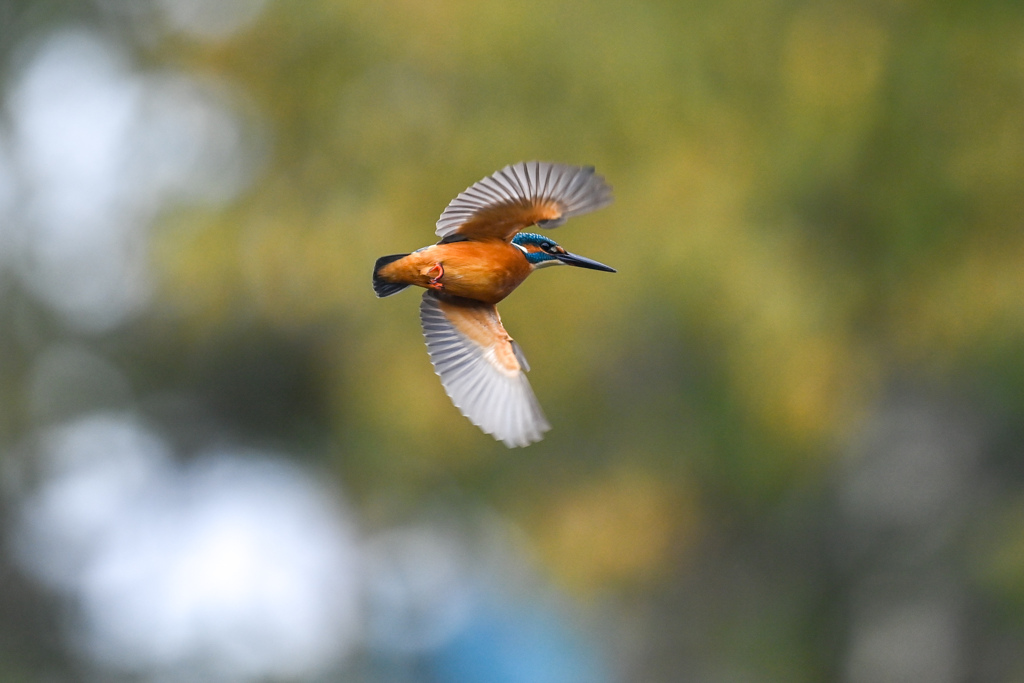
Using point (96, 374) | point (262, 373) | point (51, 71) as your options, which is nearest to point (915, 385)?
point (262, 373)

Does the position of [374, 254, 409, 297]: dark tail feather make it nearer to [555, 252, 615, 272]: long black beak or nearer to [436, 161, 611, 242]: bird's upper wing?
[436, 161, 611, 242]: bird's upper wing

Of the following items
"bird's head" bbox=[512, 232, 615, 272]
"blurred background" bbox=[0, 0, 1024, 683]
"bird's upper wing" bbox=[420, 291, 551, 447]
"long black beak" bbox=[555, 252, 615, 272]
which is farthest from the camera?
"blurred background" bbox=[0, 0, 1024, 683]

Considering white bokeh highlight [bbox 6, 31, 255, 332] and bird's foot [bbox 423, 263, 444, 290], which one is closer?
bird's foot [bbox 423, 263, 444, 290]

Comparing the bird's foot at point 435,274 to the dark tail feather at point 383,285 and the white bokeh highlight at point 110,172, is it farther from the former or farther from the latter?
the white bokeh highlight at point 110,172

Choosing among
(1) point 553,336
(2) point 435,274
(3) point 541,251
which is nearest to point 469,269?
(2) point 435,274

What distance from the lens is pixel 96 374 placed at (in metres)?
9.18

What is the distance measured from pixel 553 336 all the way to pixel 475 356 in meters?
4.58

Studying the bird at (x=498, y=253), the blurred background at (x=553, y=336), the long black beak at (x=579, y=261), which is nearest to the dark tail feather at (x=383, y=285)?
the bird at (x=498, y=253)

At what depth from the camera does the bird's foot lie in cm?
163

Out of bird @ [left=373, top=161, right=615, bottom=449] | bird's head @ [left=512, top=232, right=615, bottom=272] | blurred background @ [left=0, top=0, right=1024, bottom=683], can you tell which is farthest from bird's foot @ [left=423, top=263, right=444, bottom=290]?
blurred background @ [left=0, top=0, right=1024, bottom=683]

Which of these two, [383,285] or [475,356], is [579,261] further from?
[475,356]

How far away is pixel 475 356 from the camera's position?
2002 mm

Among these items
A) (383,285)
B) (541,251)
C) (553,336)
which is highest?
(553,336)

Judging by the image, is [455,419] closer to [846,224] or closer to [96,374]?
[846,224]
